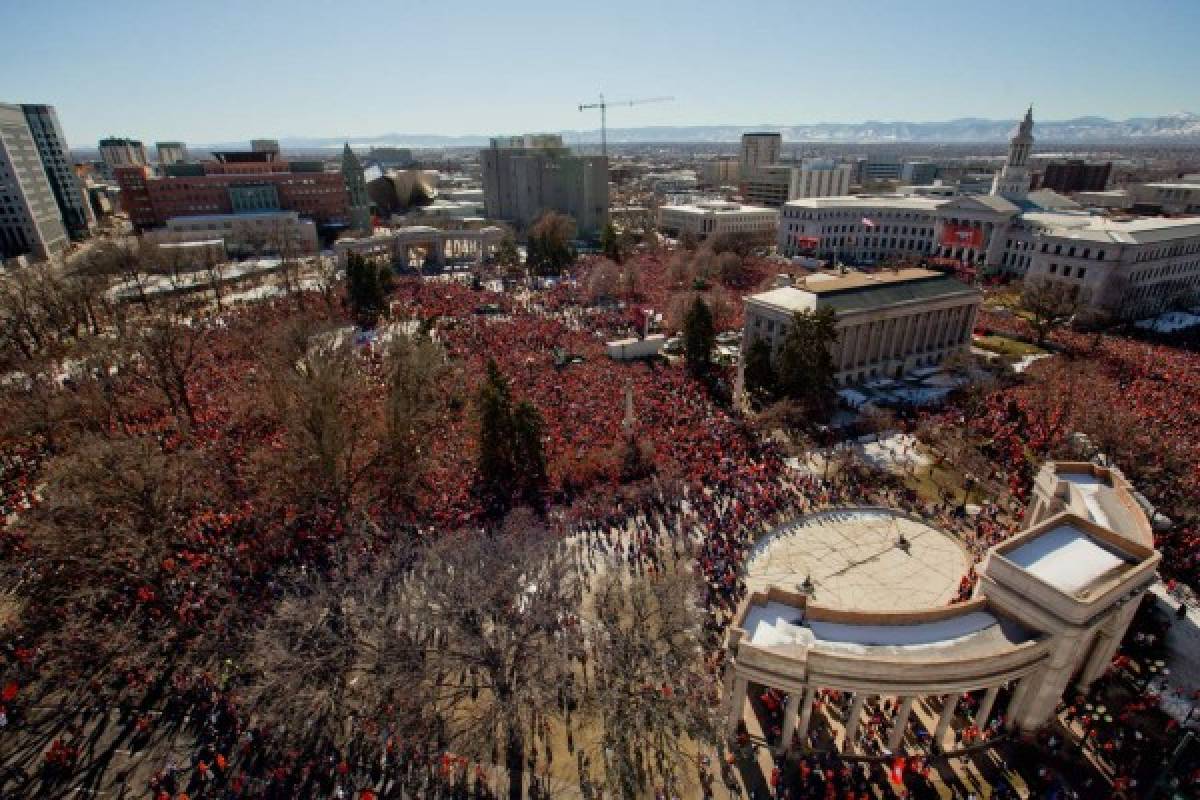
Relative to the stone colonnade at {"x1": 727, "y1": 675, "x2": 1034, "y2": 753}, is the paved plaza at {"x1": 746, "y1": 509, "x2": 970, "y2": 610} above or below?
below

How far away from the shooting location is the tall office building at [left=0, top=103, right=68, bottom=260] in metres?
97.6

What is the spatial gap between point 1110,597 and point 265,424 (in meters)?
49.9

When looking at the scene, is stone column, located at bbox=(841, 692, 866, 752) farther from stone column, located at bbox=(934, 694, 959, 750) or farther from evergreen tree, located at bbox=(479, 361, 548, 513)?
evergreen tree, located at bbox=(479, 361, 548, 513)

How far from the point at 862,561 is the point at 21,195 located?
135 m

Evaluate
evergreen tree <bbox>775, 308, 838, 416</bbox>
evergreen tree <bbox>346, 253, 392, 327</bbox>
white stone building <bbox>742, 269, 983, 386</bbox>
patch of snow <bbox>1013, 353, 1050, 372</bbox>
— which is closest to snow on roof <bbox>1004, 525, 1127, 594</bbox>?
evergreen tree <bbox>775, 308, 838, 416</bbox>

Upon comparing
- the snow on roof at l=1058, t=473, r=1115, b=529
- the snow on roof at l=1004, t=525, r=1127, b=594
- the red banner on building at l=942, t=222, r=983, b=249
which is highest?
the red banner on building at l=942, t=222, r=983, b=249

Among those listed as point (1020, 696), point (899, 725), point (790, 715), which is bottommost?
point (1020, 696)

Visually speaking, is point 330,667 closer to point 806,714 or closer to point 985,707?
point 806,714

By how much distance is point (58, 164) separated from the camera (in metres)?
→ 128

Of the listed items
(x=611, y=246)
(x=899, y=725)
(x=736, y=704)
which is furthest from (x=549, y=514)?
(x=611, y=246)

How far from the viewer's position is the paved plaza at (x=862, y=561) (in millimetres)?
30297

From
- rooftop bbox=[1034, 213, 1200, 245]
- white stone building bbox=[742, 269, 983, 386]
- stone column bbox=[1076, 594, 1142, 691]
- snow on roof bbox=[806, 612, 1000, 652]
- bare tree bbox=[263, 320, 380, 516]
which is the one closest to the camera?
snow on roof bbox=[806, 612, 1000, 652]

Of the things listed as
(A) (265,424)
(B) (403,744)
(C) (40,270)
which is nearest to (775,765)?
(B) (403,744)

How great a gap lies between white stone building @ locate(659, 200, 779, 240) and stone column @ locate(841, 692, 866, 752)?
105406mm
